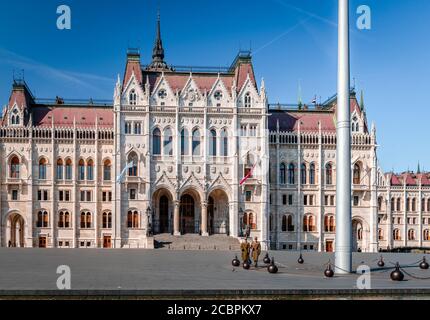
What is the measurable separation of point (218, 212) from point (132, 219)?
10668 mm

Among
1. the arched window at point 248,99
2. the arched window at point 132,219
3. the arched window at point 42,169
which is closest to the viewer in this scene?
the arched window at point 132,219

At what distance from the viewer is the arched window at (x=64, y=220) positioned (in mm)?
86250

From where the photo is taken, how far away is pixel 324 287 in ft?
92.8

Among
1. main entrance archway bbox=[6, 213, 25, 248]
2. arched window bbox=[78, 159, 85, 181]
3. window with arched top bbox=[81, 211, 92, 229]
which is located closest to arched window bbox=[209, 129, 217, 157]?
arched window bbox=[78, 159, 85, 181]

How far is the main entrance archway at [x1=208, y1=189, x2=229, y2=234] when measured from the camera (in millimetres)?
86562

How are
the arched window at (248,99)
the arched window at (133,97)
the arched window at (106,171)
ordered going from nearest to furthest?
1. the arched window at (133,97)
2. the arched window at (248,99)
3. the arched window at (106,171)

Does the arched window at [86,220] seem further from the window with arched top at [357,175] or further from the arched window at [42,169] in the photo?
the window with arched top at [357,175]

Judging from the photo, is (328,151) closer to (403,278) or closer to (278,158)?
(278,158)

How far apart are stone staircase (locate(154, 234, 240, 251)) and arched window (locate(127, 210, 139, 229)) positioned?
3734mm

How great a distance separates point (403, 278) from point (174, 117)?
176ft

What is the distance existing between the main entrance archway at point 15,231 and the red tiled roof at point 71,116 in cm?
1179

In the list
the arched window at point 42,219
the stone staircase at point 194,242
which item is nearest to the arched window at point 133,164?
the stone staircase at point 194,242
